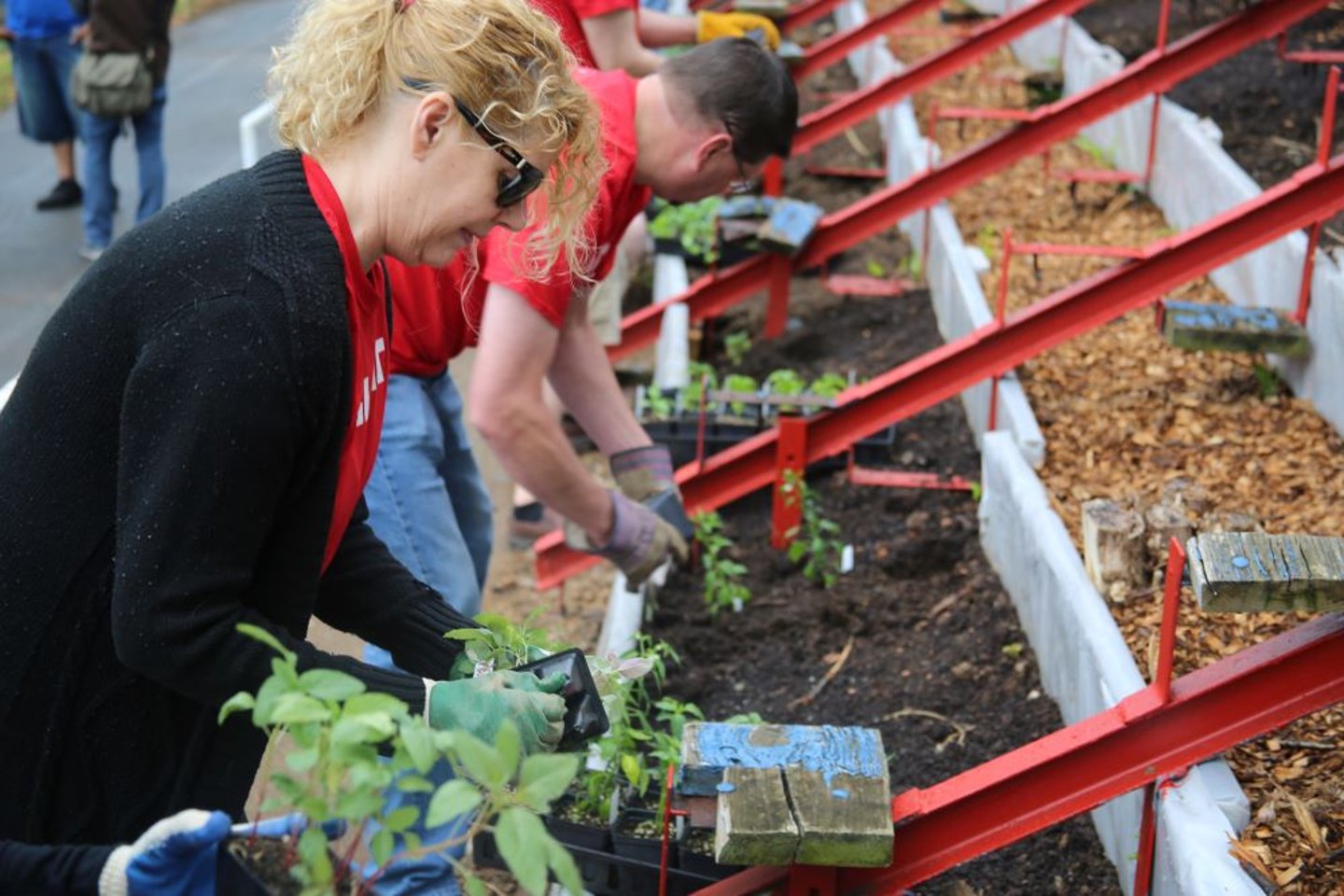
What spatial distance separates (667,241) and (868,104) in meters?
1.43

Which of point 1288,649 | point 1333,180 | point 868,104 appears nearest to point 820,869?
point 1288,649

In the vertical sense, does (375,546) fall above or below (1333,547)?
below

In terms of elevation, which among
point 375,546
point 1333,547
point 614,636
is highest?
point 1333,547

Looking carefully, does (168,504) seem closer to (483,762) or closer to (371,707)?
(371,707)

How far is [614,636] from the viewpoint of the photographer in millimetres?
4766

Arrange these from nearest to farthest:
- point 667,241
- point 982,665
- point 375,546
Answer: point 375,546 → point 982,665 → point 667,241

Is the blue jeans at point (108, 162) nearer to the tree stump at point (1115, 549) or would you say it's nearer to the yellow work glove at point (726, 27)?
the yellow work glove at point (726, 27)

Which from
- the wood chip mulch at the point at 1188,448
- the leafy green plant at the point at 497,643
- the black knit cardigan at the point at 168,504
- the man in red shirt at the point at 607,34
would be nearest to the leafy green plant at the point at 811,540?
the wood chip mulch at the point at 1188,448

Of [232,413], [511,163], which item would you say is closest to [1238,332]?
[511,163]

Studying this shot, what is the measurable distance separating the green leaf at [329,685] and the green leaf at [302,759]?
68mm

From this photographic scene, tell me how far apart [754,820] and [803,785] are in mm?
147

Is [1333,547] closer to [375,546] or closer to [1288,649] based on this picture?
[1288,649]

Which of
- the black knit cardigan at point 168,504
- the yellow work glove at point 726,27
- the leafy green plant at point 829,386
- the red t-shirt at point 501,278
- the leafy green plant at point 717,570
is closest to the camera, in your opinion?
the black knit cardigan at point 168,504

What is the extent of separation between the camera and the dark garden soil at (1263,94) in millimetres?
7035
